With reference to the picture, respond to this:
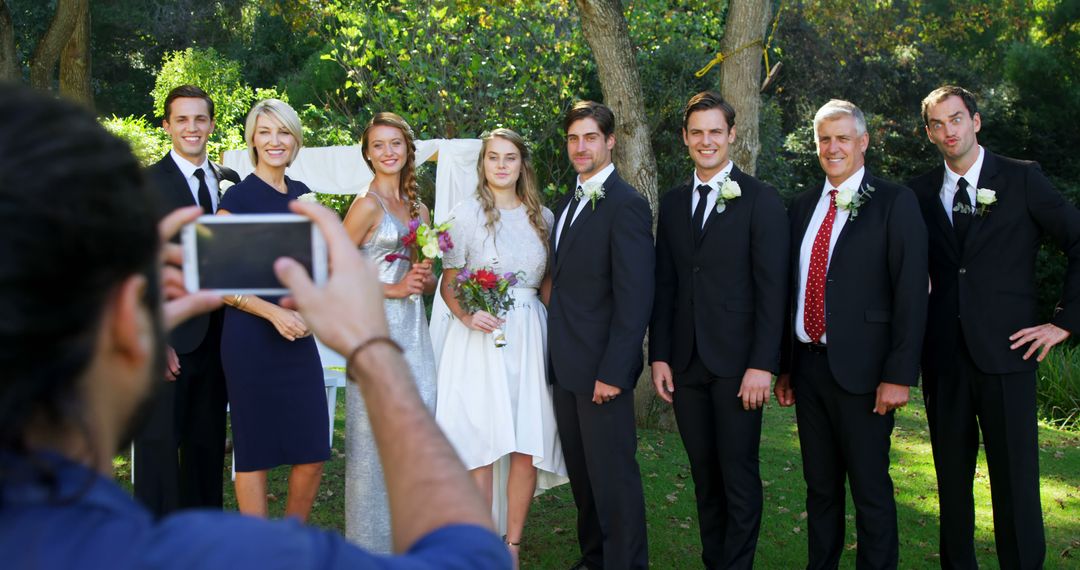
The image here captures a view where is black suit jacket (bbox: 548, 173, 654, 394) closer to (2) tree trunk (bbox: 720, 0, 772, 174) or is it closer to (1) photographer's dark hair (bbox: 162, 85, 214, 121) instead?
(1) photographer's dark hair (bbox: 162, 85, 214, 121)

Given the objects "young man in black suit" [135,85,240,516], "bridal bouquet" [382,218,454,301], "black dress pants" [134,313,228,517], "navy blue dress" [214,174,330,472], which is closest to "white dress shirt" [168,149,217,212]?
"young man in black suit" [135,85,240,516]

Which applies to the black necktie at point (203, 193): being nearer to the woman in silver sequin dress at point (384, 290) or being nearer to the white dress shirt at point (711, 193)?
the woman in silver sequin dress at point (384, 290)

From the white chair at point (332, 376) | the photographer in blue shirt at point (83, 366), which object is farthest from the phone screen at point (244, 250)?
the white chair at point (332, 376)

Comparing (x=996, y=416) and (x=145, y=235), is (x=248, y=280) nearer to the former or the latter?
(x=145, y=235)

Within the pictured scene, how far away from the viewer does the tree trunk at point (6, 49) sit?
320 inches

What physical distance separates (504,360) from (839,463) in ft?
6.01

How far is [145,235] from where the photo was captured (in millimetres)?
1090

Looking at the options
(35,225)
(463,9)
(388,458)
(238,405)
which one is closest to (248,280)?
(388,458)

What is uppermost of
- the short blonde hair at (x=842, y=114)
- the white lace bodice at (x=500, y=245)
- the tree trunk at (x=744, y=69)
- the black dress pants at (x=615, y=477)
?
the tree trunk at (x=744, y=69)

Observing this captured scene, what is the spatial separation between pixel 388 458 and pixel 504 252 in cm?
420

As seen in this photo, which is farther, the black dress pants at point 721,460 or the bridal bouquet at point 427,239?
the bridal bouquet at point 427,239

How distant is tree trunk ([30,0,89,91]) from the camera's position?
332 inches

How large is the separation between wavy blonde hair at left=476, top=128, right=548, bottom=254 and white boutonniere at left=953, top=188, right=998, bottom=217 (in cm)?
215

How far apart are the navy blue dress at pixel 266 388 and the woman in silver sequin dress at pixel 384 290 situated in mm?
267
